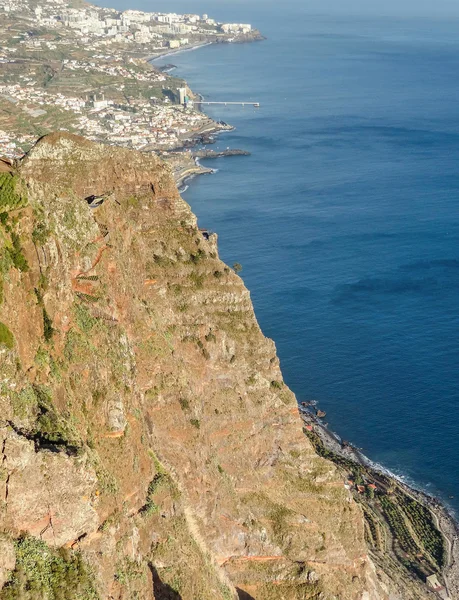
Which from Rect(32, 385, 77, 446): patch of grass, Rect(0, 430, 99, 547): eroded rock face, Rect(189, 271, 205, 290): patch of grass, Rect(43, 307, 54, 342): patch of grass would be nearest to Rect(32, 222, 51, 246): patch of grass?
Rect(43, 307, 54, 342): patch of grass

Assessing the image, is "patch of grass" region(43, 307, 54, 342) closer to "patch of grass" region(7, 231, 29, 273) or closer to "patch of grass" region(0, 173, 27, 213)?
"patch of grass" region(7, 231, 29, 273)

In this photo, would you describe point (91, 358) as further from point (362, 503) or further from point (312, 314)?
point (312, 314)

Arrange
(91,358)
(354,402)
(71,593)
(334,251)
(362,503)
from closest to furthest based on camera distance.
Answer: (71,593)
(91,358)
(362,503)
(354,402)
(334,251)

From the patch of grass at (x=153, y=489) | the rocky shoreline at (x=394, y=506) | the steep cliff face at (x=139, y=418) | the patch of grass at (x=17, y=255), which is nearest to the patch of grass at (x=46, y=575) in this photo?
the steep cliff face at (x=139, y=418)

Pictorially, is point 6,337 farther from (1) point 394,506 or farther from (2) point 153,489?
(1) point 394,506

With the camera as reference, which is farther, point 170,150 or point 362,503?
point 170,150

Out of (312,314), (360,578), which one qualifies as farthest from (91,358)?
(312,314)

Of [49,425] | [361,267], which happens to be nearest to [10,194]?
[49,425]
